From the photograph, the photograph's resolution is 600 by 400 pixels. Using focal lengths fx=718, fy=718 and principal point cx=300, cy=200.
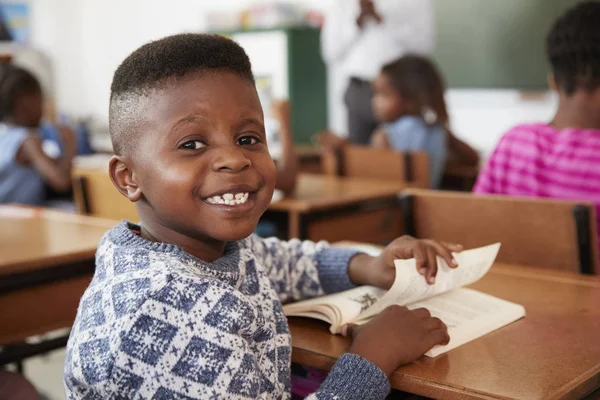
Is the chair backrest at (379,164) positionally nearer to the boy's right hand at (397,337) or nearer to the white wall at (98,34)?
the boy's right hand at (397,337)

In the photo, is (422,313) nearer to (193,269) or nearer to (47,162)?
(193,269)

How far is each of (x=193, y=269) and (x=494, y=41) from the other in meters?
3.91

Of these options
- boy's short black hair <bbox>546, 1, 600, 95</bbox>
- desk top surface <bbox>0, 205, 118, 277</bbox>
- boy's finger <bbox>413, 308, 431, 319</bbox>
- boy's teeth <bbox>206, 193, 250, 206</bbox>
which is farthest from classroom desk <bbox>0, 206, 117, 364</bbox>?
boy's short black hair <bbox>546, 1, 600, 95</bbox>

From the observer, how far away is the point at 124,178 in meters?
1.05

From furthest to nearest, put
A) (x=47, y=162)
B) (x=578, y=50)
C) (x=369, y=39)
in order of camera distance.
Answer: (x=369, y=39) → (x=47, y=162) → (x=578, y=50)

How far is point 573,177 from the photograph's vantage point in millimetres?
1885

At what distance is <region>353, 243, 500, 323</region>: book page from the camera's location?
117 cm

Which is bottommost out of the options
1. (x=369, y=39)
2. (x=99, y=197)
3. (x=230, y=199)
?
(x=99, y=197)

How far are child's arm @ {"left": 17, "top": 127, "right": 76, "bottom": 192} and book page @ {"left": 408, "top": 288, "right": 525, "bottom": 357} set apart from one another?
8.82 ft

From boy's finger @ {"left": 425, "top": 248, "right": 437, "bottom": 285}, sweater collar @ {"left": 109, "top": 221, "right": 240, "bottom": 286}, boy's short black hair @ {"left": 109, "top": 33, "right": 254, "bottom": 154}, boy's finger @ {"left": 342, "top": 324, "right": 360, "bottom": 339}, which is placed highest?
boy's short black hair @ {"left": 109, "top": 33, "right": 254, "bottom": 154}

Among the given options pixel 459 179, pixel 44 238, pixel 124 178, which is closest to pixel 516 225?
pixel 124 178

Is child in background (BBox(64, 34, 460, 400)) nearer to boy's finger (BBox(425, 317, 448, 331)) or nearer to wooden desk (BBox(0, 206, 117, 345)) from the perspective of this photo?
boy's finger (BBox(425, 317, 448, 331))

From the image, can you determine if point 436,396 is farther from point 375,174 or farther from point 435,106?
point 435,106

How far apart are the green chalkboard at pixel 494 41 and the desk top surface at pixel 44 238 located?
3.05 meters
